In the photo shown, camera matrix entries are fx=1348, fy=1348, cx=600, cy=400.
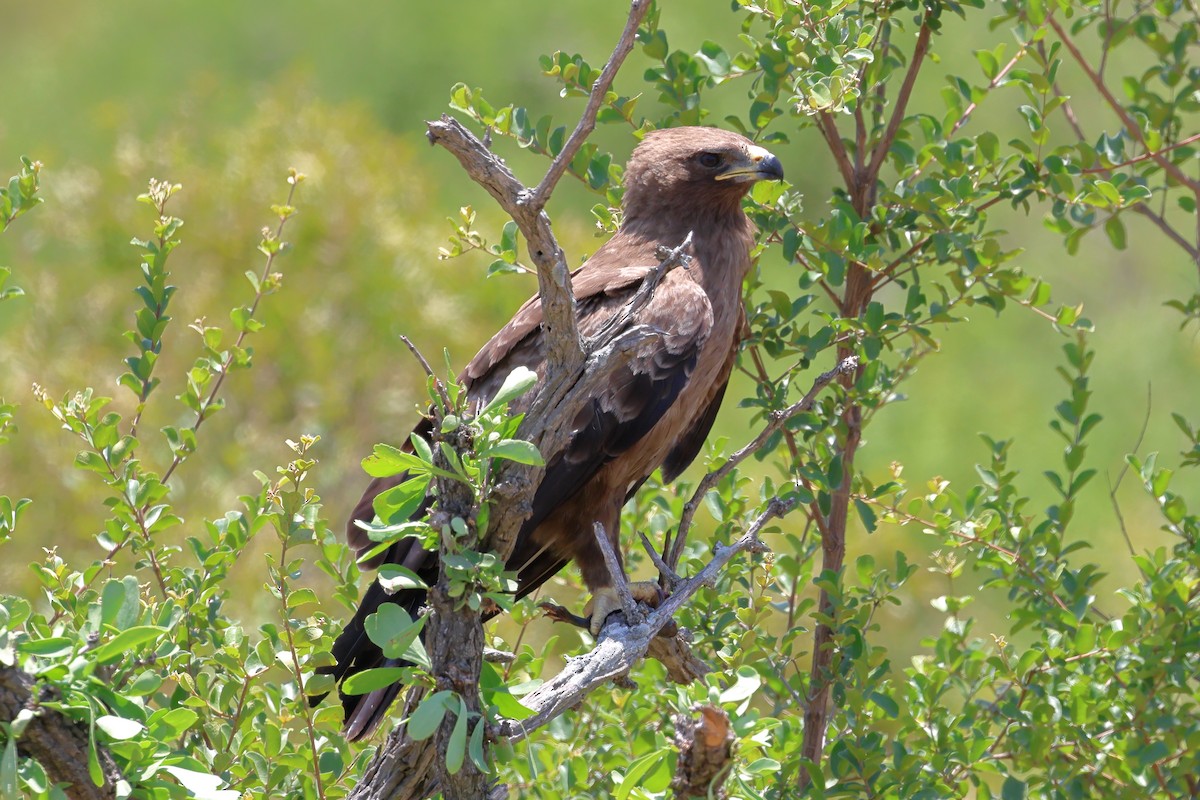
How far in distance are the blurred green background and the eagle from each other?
2.10 metres

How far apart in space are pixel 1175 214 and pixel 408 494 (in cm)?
978

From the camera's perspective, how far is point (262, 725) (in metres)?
2.93

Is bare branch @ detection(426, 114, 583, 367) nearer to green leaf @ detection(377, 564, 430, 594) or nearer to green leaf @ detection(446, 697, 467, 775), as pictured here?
green leaf @ detection(377, 564, 430, 594)

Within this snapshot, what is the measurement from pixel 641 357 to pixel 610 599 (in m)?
0.66

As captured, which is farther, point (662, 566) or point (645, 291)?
point (662, 566)

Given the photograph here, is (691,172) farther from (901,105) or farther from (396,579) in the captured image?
(396,579)

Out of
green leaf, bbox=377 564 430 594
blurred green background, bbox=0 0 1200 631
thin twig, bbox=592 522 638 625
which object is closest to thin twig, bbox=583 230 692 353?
thin twig, bbox=592 522 638 625

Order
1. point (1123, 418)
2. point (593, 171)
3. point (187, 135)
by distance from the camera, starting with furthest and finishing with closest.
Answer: point (1123, 418), point (187, 135), point (593, 171)

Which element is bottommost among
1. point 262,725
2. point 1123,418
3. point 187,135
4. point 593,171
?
point 262,725

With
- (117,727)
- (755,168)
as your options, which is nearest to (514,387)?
(117,727)

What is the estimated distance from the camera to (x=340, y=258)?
8.52 meters

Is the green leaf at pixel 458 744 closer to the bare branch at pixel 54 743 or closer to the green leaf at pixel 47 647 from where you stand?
the bare branch at pixel 54 743

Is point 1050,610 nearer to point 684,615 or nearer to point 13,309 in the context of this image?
point 684,615

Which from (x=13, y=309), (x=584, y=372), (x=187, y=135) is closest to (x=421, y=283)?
(x=187, y=135)
